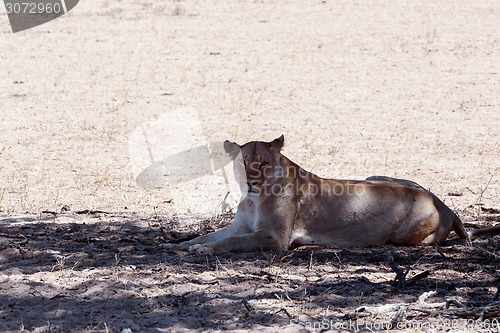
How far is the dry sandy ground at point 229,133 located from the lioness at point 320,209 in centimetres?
22

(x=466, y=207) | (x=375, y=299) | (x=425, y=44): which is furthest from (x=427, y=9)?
(x=375, y=299)

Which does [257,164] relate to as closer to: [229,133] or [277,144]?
[277,144]

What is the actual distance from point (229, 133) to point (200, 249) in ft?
20.8

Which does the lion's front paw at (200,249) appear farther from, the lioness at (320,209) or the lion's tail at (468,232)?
the lion's tail at (468,232)

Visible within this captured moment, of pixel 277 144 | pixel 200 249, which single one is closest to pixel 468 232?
pixel 277 144

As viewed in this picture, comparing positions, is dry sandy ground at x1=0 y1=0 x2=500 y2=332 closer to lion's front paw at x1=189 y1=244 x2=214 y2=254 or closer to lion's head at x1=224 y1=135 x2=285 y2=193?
lion's front paw at x1=189 y1=244 x2=214 y2=254

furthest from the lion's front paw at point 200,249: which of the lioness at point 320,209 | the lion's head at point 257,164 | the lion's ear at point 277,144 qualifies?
the lion's ear at point 277,144

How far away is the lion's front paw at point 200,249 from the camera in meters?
5.64

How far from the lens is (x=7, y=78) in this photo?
1455 centimetres

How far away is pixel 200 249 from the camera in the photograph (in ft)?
18.6

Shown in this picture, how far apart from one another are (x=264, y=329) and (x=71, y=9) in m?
17.0

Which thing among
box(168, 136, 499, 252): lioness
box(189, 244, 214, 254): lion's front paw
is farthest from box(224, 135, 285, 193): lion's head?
box(189, 244, 214, 254): lion's front paw

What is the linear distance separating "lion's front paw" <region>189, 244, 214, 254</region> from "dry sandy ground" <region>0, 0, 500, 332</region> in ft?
0.55

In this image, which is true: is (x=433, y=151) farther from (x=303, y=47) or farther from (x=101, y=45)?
(x=101, y=45)
